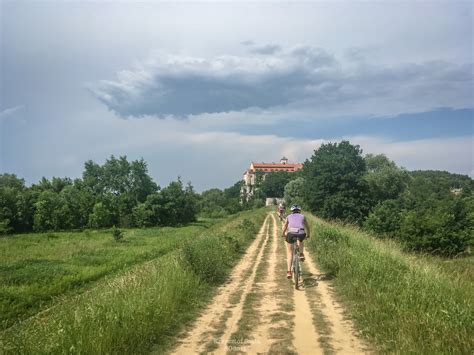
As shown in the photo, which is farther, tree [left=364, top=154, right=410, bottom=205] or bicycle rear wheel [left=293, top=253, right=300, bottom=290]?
tree [left=364, top=154, right=410, bottom=205]

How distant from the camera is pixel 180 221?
68.8 meters

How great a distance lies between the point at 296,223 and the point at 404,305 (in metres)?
4.06

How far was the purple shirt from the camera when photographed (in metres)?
9.91

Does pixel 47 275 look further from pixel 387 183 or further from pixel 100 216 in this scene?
pixel 387 183

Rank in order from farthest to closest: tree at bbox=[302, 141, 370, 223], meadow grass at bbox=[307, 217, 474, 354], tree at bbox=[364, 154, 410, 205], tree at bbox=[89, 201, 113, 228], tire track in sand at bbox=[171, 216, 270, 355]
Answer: tree at bbox=[364, 154, 410, 205] → tree at bbox=[89, 201, 113, 228] → tree at bbox=[302, 141, 370, 223] → tire track in sand at bbox=[171, 216, 270, 355] → meadow grass at bbox=[307, 217, 474, 354]

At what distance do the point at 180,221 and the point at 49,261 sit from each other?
1869 inches

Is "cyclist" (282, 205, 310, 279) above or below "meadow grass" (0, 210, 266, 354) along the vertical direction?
above

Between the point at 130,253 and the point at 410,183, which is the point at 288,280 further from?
the point at 410,183

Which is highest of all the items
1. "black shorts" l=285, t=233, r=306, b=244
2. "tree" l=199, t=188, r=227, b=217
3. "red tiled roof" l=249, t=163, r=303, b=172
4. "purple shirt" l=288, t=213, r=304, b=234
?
"red tiled roof" l=249, t=163, r=303, b=172

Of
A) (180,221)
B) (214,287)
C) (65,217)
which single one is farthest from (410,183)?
(214,287)

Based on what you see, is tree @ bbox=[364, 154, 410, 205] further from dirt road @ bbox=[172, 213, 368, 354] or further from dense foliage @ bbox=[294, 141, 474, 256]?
dirt road @ bbox=[172, 213, 368, 354]

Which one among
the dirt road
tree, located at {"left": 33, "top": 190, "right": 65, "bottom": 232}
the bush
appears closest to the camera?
the dirt road

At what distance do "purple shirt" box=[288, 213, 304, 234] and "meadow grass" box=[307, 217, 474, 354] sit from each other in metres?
1.53

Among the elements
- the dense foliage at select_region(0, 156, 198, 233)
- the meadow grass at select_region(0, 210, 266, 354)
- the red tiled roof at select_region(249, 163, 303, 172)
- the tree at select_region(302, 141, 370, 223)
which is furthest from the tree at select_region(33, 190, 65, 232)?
the red tiled roof at select_region(249, 163, 303, 172)
